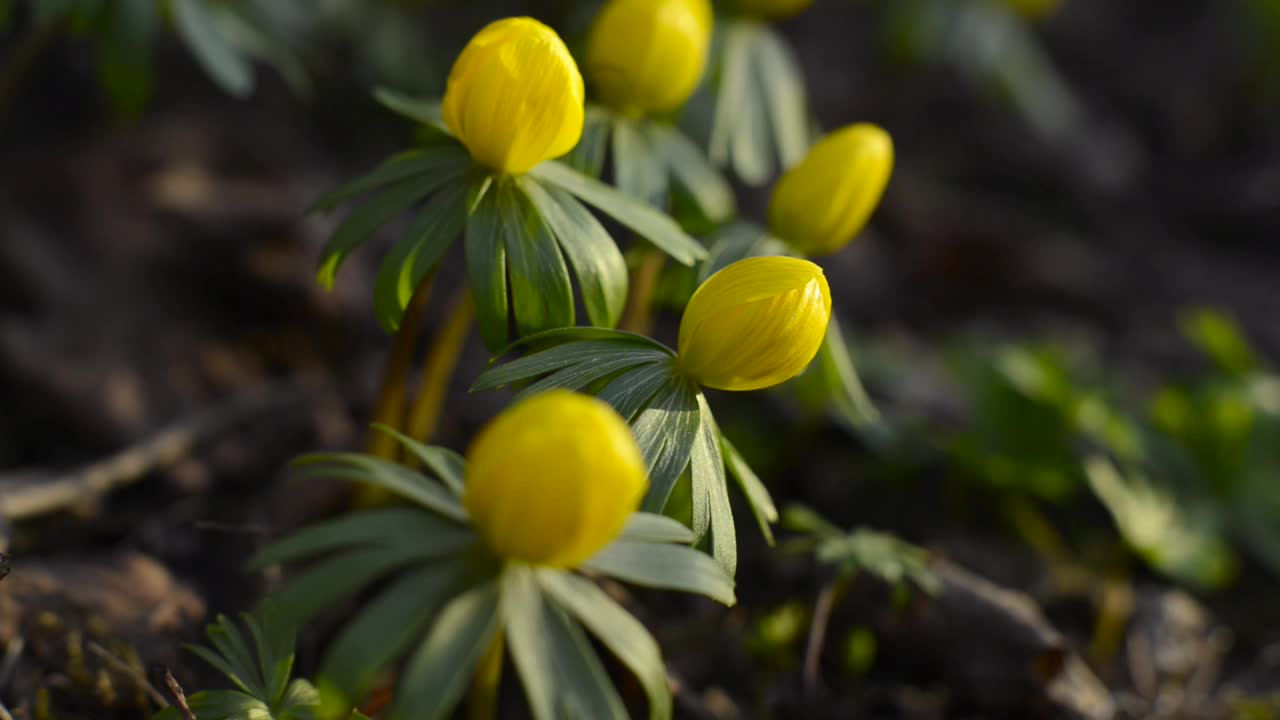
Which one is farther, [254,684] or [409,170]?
[409,170]

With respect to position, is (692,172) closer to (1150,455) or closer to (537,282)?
(537,282)

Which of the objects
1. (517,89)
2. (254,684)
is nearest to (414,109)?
(517,89)

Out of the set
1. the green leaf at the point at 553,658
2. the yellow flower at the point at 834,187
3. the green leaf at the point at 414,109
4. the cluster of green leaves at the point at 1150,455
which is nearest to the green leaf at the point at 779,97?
the yellow flower at the point at 834,187

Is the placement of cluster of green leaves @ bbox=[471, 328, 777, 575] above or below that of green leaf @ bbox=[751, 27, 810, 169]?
below

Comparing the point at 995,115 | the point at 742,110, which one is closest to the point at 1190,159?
the point at 995,115

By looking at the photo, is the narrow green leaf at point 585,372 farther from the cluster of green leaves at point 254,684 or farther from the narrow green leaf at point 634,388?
the cluster of green leaves at point 254,684

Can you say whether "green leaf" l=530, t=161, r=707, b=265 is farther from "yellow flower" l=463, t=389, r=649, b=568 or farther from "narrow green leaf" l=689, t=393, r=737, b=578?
"yellow flower" l=463, t=389, r=649, b=568

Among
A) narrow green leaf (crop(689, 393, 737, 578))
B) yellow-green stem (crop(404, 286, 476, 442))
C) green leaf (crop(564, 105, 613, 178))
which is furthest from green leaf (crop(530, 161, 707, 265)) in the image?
yellow-green stem (crop(404, 286, 476, 442))
